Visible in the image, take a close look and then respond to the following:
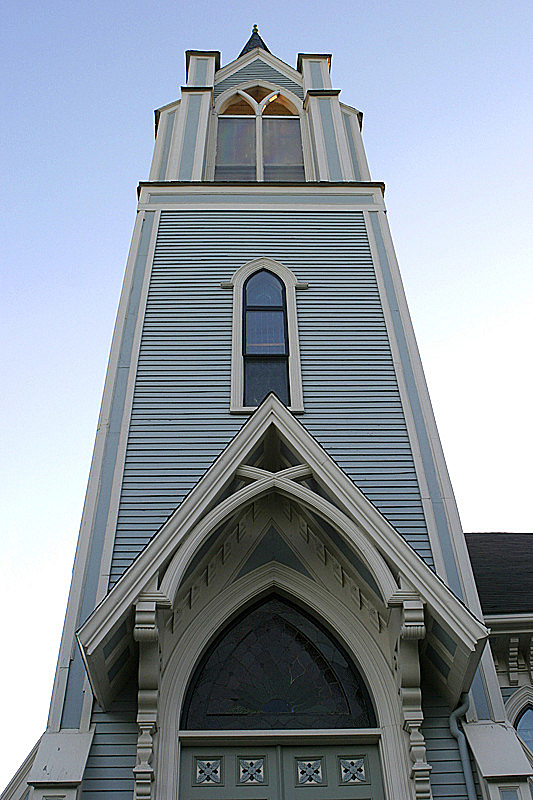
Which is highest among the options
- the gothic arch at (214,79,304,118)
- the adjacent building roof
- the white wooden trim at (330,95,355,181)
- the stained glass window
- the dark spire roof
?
the dark spire roof

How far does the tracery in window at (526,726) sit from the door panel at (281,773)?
9.50 feet

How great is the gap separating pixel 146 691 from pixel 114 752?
571 millimetres

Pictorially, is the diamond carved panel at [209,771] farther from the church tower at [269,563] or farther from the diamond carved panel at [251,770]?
the diamond carved panel at [251,770]

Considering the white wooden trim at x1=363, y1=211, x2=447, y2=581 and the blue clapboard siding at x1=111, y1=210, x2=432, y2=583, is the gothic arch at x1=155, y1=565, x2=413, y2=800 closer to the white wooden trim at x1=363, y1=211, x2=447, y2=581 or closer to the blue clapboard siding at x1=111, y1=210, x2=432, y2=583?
the blue clapboard siding at x1=111, y1=210, x2=432, y2=583

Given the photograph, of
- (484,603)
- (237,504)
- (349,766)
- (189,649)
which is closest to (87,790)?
(189,649)

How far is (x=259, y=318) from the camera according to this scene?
10.8m

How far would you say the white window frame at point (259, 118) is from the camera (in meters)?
14.5

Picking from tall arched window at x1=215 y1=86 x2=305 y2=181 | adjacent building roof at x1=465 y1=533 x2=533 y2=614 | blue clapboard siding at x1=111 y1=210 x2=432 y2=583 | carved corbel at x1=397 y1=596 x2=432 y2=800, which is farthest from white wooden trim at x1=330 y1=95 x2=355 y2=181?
carved corbel at x1=397 y1=596 x2=432 y2=800

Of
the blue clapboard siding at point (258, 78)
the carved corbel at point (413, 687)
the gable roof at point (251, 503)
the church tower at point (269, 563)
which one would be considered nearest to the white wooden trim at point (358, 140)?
the blue clapboard siding at point (258, 78)

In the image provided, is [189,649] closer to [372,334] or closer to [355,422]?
[355,422]

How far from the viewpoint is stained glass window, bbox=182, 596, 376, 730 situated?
7098 millimetres

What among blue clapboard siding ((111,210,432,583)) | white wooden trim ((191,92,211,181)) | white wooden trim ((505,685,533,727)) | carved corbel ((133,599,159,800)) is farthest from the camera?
white wooden trim ((191,92,211,181))

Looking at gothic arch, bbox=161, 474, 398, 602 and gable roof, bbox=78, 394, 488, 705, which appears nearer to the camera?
gable roof, bbox=78, 394, 488, 705

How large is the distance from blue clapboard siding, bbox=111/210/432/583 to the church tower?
28 mm
